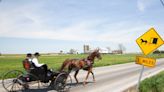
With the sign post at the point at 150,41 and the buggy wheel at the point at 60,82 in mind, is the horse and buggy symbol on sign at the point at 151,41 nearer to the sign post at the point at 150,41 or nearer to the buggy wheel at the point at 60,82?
the sign post at the point at 150,41

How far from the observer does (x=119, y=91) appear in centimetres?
1489

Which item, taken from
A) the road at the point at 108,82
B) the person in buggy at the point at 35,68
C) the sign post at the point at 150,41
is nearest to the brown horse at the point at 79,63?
the road at the point at 108,82

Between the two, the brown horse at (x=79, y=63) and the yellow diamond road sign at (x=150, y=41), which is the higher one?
the yellow diamond road sign at (x=150, y=41)

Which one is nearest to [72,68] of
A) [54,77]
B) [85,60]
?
[85,60]

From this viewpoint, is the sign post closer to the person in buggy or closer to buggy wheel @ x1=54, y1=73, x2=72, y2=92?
buggy wheel @ x1=54, y1=73, x2=72, y2=92

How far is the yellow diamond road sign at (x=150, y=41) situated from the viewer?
481 inches

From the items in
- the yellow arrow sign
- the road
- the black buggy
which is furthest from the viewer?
the road

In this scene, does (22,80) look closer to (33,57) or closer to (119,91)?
(33,57)

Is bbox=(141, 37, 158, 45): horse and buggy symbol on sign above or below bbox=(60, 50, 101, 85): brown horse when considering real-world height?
above

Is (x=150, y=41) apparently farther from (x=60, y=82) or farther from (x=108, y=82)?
(x=108, y=82)

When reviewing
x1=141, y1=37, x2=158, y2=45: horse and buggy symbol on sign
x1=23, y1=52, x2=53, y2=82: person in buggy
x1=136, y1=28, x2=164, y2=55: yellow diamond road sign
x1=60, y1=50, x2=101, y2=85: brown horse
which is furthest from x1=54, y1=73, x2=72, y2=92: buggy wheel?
x1=141, y1=37, x2=158, y2=45: horse and buggy symbol on sign

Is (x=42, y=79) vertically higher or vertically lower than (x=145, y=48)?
lower

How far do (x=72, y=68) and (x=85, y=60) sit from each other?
4.35 feet

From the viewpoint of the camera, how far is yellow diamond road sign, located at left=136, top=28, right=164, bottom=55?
1223 centimetres
